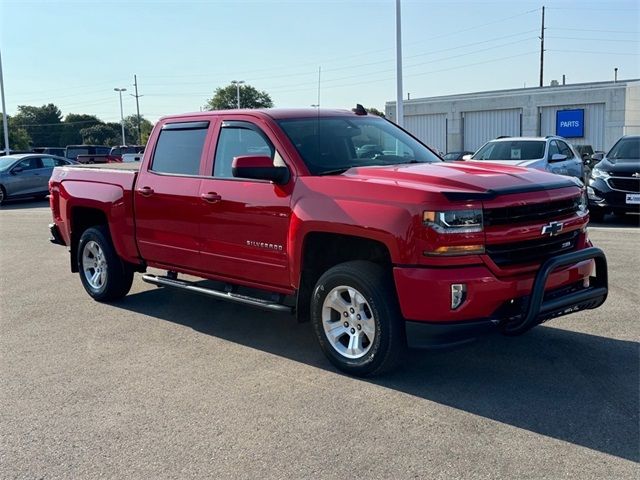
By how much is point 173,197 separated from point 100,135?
106 metres

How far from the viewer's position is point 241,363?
535cm

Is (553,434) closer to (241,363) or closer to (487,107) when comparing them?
(241,363)

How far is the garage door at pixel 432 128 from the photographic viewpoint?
3834cm

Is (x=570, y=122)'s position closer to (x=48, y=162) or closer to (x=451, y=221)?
(x=48, y=162)

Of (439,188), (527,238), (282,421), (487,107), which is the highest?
(487,107)

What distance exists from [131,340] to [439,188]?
318 cm

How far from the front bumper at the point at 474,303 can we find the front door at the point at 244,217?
1251 mm

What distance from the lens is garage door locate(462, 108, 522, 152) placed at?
35.8m

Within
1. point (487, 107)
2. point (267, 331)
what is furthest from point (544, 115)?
point (267, 331)

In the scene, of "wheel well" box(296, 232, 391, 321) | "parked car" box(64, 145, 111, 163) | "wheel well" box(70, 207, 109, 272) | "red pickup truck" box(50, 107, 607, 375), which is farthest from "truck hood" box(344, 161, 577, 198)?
"parked car" box(64, 145, 111, 163)

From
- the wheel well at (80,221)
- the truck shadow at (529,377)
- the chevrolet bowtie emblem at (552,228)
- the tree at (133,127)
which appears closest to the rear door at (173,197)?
the truck shadow at (529,377)

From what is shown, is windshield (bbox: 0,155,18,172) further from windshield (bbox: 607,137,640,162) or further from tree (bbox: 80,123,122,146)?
tree (bbox: 80,123,122,146)

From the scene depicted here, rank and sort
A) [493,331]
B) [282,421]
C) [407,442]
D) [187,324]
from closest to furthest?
[407,442]
[282,421]
[493,331]
[187,324]

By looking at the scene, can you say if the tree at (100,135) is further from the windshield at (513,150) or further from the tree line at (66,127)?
the windshield at (513,150)
